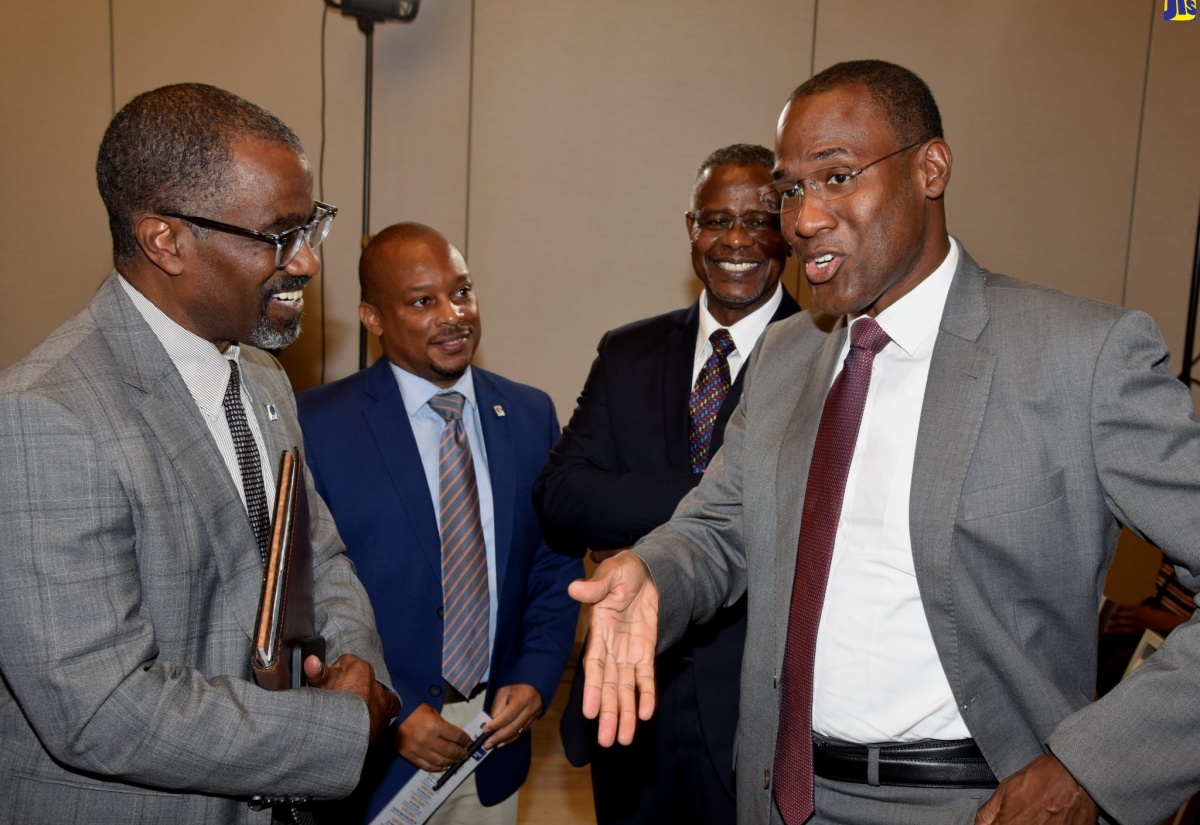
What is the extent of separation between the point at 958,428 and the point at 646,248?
3.20 meters

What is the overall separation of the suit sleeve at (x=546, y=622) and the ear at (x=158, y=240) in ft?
4.16

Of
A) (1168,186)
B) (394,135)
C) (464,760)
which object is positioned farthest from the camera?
(1168,186)

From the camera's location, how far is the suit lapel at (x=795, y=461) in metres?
1.65

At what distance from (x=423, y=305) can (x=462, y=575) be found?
78 cm

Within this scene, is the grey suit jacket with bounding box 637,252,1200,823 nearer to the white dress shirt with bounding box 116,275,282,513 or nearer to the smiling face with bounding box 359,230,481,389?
the white dress shirt with bounding box 116,275,282,513

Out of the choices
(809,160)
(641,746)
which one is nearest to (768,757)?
(641,746)

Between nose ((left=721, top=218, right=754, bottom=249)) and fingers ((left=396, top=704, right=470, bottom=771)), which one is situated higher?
nose ((left=721, top=218, right=754, bottom=249))

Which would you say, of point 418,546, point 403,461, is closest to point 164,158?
point 403,461

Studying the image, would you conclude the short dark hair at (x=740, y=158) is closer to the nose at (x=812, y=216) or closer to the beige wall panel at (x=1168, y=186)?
the nose at (x=812, y=216)

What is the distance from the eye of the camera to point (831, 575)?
1.60 meters

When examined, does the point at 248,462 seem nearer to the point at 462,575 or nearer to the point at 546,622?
the point at 462,575

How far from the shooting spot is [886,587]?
60.1 inches

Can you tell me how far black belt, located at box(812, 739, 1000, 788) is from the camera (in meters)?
1.46

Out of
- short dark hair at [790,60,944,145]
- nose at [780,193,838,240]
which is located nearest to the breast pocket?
nose at [780,193,838,240]
